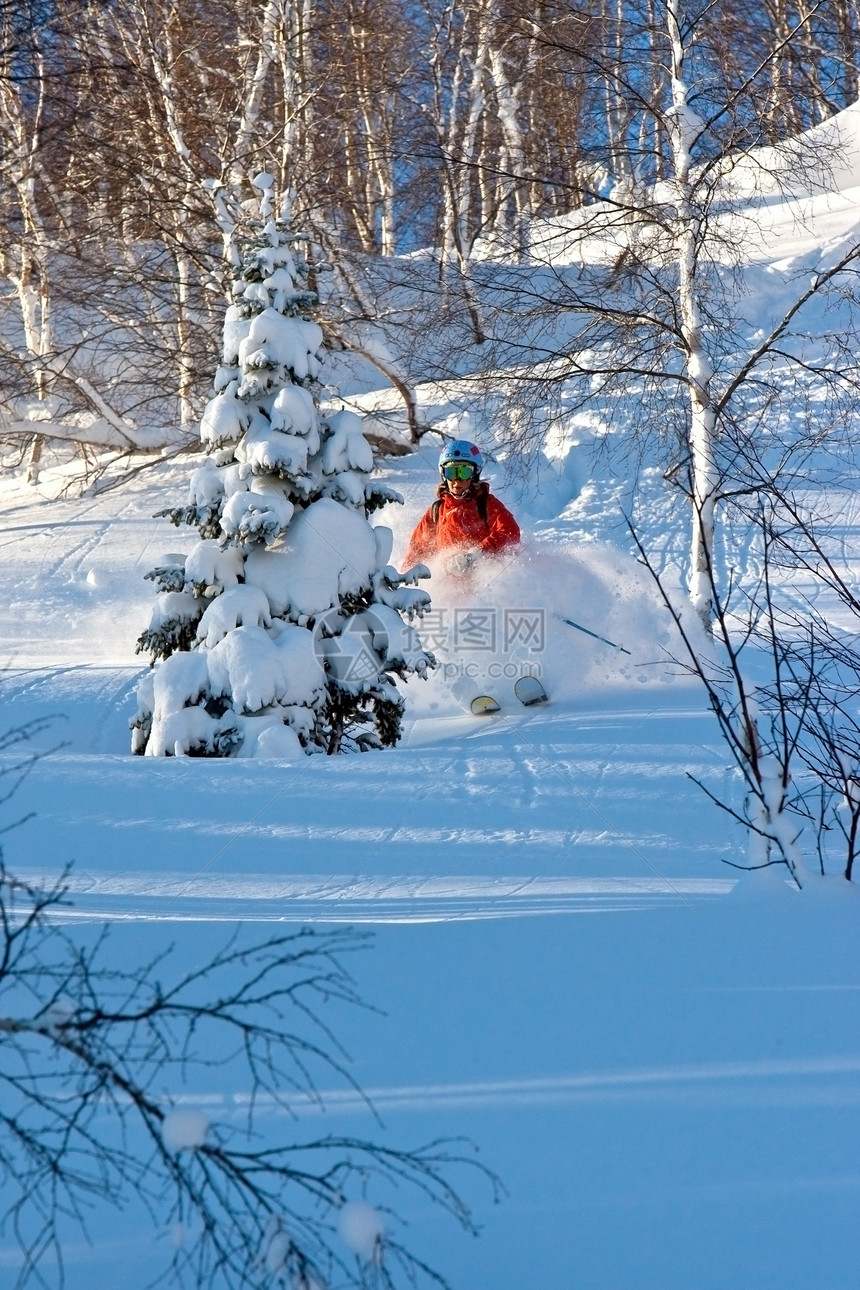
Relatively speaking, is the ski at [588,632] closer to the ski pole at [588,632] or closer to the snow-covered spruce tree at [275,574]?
the ski pole at [588,632]

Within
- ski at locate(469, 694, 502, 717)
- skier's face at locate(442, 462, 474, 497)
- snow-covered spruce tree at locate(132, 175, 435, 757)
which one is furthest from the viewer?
skier's face at locate(442, 462, 474, 497)

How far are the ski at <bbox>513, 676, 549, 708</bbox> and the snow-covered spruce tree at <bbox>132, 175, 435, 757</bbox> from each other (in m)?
0.82

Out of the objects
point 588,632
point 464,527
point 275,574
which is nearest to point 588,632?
point 588,632

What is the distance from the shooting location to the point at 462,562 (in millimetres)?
9203

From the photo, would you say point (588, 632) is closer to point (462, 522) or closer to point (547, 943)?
point (462, 522)

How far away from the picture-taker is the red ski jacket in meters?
9.31

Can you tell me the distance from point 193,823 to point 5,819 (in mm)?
847

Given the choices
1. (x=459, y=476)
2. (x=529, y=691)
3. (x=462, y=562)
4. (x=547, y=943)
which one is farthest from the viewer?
(x=459, y=476)

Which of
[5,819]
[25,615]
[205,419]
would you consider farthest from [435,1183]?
[25,615]

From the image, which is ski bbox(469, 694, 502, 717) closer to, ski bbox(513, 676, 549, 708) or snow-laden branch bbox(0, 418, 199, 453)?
ski bbox(513, 676, 549, 708)

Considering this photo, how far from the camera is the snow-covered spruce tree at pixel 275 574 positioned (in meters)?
7.27

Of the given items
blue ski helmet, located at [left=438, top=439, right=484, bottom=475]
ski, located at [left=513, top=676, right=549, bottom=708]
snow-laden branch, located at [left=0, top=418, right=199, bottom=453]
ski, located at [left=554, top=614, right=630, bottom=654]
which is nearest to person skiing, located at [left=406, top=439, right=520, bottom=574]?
blue ski helmet, located at [left=438, top=439, right=484, bottom=475]

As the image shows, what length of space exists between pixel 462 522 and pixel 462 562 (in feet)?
1.22

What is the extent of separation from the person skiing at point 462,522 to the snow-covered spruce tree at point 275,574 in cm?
138
